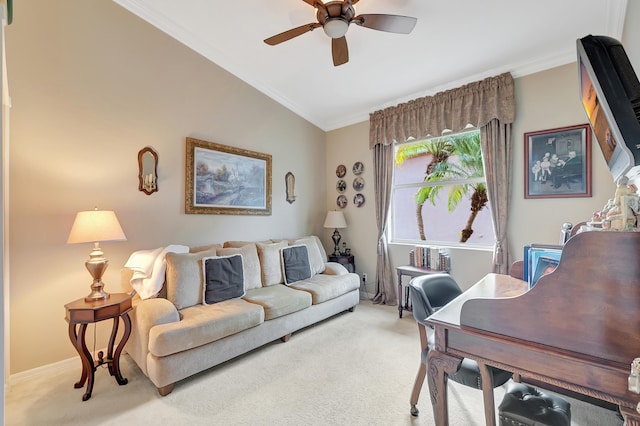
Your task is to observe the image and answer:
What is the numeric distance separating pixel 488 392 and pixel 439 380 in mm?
205

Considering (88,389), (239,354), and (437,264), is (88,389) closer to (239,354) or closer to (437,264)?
(239,354)

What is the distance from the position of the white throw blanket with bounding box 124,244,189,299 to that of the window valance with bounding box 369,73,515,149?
10.4 feet

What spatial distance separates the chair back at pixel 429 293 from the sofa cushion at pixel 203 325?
4.81 feet

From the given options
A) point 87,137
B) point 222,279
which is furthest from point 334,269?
point 87,137

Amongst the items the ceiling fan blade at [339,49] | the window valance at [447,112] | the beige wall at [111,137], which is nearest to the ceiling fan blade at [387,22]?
the ceiling fan blade at [339,49]

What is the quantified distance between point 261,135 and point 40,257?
2.65 metres

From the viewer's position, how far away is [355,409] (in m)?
1.88

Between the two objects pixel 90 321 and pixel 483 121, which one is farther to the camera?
pixel 483 121

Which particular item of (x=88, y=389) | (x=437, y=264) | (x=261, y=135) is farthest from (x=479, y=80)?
(x=88, y=389)

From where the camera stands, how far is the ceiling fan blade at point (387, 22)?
2.08 meters

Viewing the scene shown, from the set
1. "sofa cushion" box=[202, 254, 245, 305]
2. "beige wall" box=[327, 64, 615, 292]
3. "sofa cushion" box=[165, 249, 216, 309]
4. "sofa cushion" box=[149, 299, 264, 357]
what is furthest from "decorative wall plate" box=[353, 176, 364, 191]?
"sofa cushion" box=[165, 249, 216, 309]

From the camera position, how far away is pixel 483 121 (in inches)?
125

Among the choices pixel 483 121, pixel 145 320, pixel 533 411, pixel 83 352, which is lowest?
pixel 83 352

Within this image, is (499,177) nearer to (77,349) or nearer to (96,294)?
(96,294)
